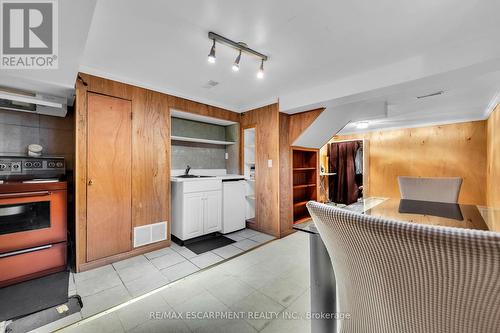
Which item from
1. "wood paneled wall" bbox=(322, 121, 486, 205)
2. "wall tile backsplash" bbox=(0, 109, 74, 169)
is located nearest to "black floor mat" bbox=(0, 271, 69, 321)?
"wall tile backsplash" bbox=(0, 109, 74, 169)

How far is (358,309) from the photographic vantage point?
69cm

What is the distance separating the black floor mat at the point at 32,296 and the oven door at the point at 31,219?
0.37 metres

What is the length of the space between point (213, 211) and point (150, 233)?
3.12ft

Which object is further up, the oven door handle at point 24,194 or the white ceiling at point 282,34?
the white ceiling at point 282,34

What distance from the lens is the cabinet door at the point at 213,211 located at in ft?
10.4

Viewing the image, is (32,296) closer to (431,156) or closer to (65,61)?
(65,61)

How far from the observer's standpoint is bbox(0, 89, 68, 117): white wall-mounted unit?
2.14 meters

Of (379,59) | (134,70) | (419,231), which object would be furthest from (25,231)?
(379,59)

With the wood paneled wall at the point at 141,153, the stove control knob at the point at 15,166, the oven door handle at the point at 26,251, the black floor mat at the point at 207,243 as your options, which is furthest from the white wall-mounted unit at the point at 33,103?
the black floor mat at the point at 207,243

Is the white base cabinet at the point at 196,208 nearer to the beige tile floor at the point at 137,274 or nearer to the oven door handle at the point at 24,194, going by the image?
the beige tile floor at the point at 137,274

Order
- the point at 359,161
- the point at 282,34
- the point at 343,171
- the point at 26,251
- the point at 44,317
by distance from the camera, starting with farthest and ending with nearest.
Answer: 1. the point at 343,171
2. the point at 359,161
3. the point at 26,251
4. the point at 282,34
5. the point at 44,317

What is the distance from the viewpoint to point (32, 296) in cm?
179

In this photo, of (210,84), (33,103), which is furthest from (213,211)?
(33,103)

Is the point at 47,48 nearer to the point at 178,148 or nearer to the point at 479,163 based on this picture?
the point at 178,148
